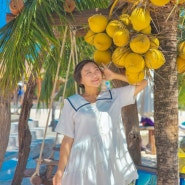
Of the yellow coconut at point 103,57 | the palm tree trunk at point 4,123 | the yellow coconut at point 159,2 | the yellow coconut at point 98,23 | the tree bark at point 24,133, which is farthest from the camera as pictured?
the tree bark at point 24,133

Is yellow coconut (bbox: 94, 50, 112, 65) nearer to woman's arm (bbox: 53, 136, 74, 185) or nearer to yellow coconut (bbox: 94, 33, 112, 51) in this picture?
yellow coconut (bbox: 94, 33, 112, 51)

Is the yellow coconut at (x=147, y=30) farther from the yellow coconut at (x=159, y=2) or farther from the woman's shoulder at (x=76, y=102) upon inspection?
Result: the woman's shoulder at (x=76, y=102)

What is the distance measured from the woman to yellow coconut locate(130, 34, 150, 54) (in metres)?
0.43

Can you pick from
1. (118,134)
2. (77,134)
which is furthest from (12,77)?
(118,134)

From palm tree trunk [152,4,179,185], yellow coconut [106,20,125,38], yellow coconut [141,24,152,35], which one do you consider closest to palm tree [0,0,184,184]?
palm tree trunk [152,4,179,185]

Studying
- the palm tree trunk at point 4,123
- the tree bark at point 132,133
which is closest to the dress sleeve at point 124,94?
the tree bark at point 132,133

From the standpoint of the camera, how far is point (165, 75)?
7.15 feet

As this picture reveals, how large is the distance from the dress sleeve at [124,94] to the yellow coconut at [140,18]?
50 centimetres

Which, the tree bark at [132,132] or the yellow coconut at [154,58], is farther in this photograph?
the tree bark at [132,132]

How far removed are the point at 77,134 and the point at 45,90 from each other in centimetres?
413

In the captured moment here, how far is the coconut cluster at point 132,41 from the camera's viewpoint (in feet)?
6.51

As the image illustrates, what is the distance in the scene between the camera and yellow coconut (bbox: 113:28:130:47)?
200 cm

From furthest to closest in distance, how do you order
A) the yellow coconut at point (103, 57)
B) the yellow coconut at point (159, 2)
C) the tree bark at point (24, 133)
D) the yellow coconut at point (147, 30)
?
the tree bark at point (24, 133)
the yellow coconut at point (103, 57)
the yellow coconut at point (147, 30)
the yellow coconut at point (159, 2)

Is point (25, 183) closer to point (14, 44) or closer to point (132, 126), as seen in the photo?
point (132, 126)
